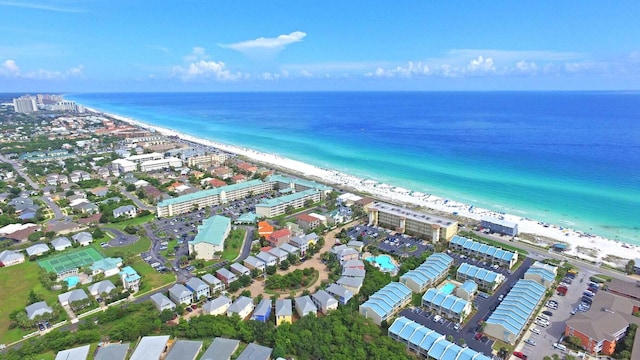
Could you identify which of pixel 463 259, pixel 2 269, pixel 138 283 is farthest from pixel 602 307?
pixel 2 269

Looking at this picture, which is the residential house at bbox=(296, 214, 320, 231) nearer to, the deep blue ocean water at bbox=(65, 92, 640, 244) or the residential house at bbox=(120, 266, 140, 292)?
the residential house at bbox=(120, 266, 140, 292)

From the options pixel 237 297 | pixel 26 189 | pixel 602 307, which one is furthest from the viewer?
pixel 26 189

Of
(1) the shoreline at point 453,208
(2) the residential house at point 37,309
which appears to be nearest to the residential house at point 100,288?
(2) the residential house at point 37,309

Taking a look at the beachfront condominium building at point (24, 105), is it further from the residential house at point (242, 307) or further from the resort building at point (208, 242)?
the residential house at point (242, 307)

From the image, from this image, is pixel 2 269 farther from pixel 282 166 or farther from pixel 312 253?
pixel 282 166

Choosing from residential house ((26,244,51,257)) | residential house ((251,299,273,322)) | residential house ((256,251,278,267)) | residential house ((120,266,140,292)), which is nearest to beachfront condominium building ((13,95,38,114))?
residential house ((26,244,51,257))
